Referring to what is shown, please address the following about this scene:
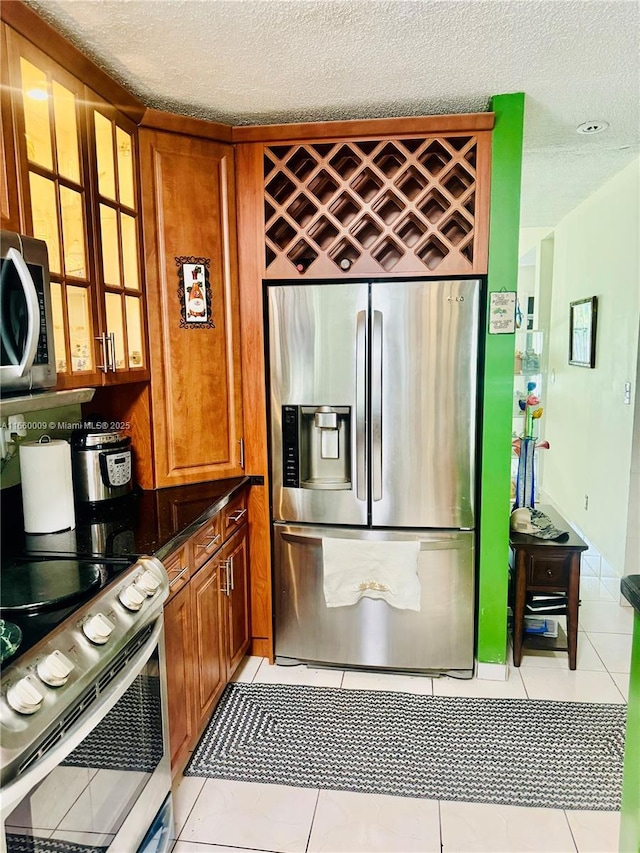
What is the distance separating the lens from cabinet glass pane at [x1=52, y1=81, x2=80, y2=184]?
1.84 m

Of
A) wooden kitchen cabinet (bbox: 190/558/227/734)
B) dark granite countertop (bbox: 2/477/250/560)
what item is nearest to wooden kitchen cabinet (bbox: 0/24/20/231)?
dark granite countertop (bbox: 2/477/250/560)

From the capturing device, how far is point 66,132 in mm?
1888

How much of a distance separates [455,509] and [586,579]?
1760 millimetres

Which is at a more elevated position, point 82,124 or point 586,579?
point 82,124

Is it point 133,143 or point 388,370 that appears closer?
point 133,143

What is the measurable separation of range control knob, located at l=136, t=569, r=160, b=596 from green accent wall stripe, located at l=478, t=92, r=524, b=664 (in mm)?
1510

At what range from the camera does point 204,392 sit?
266cm

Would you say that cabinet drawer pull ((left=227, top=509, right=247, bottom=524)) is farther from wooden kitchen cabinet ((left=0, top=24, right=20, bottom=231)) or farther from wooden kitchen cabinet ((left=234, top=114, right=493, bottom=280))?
wooden kitchen cabinet ((left=0, top=24, right=20, bottom=231))

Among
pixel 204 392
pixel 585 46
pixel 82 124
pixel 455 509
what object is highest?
pixel 585 46

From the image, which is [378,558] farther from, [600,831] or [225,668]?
[600,831]

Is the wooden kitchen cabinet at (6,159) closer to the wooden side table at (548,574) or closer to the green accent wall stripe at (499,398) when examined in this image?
the green accent wall stripe at (499,398)

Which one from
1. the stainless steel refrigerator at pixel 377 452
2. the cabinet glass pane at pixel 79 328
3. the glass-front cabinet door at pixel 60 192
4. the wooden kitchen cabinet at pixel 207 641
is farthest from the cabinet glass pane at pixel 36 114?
the wooden kitchen cabinet at pixel 207 641

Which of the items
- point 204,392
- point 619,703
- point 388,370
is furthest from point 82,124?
point 619,703

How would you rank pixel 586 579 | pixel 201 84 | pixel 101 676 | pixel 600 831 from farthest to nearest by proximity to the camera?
pixel 586 579 → pixel 201 84 → pixel 600 831 → pixel 101 676
